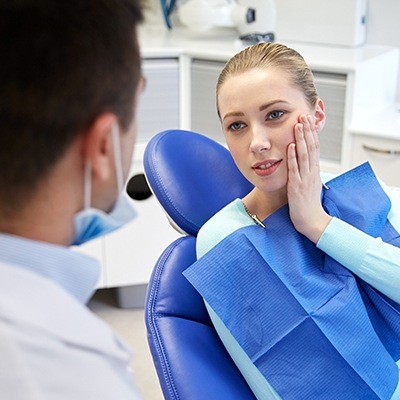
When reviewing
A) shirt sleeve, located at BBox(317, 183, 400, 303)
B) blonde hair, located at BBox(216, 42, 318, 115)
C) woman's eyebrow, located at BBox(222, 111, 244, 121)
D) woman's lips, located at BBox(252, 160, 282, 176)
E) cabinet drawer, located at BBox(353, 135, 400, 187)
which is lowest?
cabinet drawer, located at BBox(353, 135, 400, 187)

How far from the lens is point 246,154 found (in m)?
1.44

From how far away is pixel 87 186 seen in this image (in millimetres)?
842

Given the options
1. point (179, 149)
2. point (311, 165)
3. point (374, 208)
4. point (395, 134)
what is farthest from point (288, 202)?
point (395, 134)

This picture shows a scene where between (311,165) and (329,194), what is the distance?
0.12 metres

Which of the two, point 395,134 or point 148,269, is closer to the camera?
point 395,134

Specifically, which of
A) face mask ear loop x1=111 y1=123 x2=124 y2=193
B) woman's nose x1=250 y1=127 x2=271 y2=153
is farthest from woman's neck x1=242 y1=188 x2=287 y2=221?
face mask ear loop x1=111 y1=123 x2=124 y2=193

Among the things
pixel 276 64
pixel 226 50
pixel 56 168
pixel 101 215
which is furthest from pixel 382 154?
pixel 56 168

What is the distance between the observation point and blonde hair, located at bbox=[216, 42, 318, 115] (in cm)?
145

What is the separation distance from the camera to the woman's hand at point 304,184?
1413 mm

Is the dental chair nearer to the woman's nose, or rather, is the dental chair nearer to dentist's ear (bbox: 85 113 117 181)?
the woman's nose

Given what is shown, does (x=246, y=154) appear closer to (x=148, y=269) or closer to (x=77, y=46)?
(x=77, y=46)

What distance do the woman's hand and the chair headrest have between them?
0.26 metres

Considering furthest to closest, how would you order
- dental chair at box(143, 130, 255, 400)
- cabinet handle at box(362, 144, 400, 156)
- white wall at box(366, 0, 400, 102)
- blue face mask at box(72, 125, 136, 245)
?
white wall at box(366, 0, 400, 102)
cabinet handle at box(362, 144, 400, 156)
dental chair at box(143, 130, 255, 400)
blue face mask at box(72, 125, 136, 245)

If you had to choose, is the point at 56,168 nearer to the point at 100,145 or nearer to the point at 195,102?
the point at 100,145
